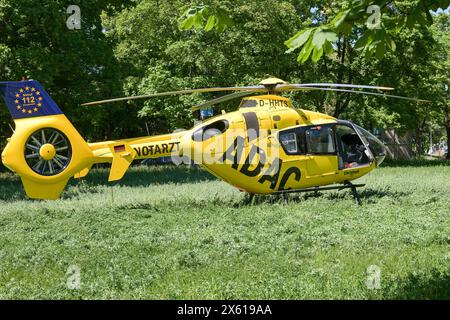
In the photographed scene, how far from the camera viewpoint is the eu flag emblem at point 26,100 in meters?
11.6

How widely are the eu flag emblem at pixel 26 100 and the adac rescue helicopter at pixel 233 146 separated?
0.8 inches

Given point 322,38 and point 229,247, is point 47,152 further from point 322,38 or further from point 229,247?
point 322,38

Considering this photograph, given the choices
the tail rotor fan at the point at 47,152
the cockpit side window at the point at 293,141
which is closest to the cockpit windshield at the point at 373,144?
the cockpit side window at the point at 293,141

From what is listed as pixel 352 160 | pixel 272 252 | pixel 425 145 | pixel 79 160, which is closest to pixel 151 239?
pixel 272 252

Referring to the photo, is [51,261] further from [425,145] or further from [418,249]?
[425,145]

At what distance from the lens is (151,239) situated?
9.75 m

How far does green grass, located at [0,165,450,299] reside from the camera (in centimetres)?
673

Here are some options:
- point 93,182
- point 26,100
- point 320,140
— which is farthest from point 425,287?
point 93,182

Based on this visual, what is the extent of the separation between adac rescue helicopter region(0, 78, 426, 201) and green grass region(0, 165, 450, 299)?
0.82m

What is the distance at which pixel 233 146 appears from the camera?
13.4m

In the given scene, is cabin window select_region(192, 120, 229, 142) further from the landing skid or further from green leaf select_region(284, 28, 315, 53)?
green leaf select_region(284, 28, 315, 53)

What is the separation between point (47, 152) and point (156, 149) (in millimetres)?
2660

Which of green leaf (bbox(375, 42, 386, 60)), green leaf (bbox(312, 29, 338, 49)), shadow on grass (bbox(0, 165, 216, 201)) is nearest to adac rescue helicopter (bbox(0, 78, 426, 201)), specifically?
shadow on grass (bbox(0, 165, 216, 201))
